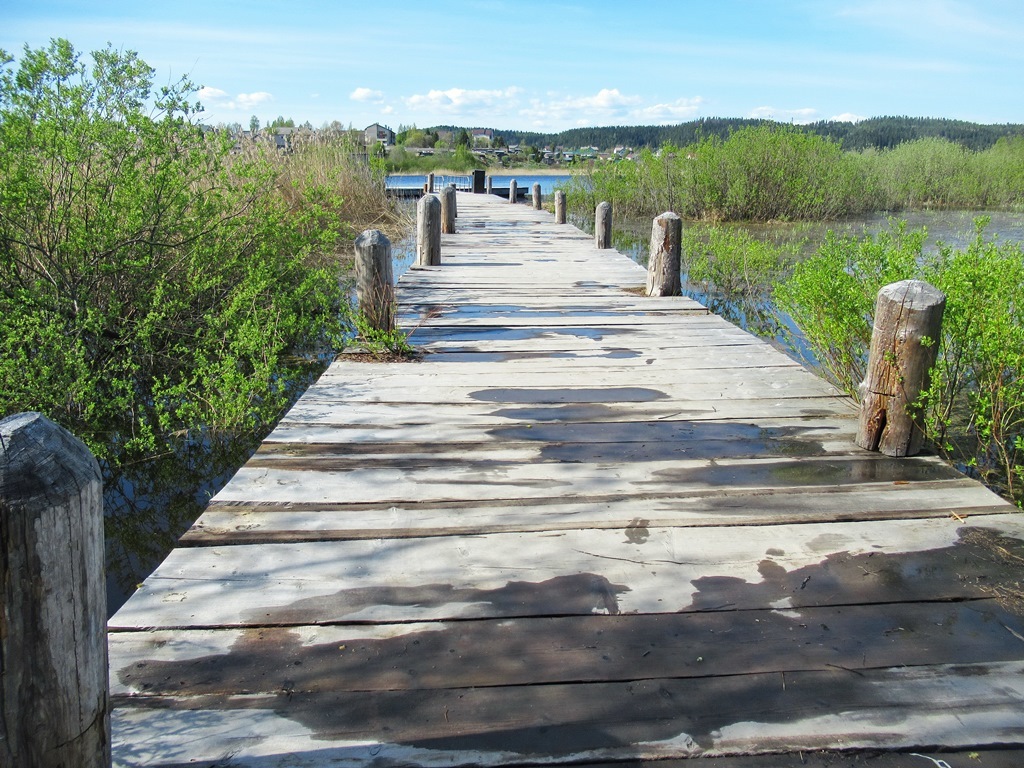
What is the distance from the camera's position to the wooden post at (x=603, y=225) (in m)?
11.8

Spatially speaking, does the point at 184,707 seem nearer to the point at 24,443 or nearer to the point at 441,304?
the point at 24,443

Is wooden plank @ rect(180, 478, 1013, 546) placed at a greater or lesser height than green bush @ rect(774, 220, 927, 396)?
lesser

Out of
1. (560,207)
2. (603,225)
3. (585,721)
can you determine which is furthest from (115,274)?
(560,207)

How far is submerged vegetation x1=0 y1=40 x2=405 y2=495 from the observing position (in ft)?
15.7

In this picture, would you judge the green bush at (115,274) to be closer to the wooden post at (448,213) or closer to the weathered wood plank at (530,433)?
the weathered wood plank at (530,433)

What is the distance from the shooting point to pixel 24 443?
133 cm

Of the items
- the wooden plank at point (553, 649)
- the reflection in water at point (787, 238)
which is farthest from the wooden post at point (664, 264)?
the wooden plank at point (553, 649)

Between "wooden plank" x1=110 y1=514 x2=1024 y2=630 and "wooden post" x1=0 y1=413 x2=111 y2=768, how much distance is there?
86cm

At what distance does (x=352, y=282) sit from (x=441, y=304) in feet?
10.7

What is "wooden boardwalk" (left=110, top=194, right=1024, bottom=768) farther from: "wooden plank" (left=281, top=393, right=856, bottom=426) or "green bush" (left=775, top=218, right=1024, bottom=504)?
"green bush" (left=775, top=218, right=1024, bottom=504)

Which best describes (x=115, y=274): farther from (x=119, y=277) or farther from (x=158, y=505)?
(x=158, y=505)

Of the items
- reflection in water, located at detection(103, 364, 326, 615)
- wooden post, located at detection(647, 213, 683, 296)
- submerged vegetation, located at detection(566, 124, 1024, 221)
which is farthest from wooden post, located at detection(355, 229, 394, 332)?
submerged vegetation, located at detection(566, 124, 1024, 221)

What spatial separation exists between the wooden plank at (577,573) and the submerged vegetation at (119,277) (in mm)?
2232

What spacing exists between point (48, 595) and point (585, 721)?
1202 mm
